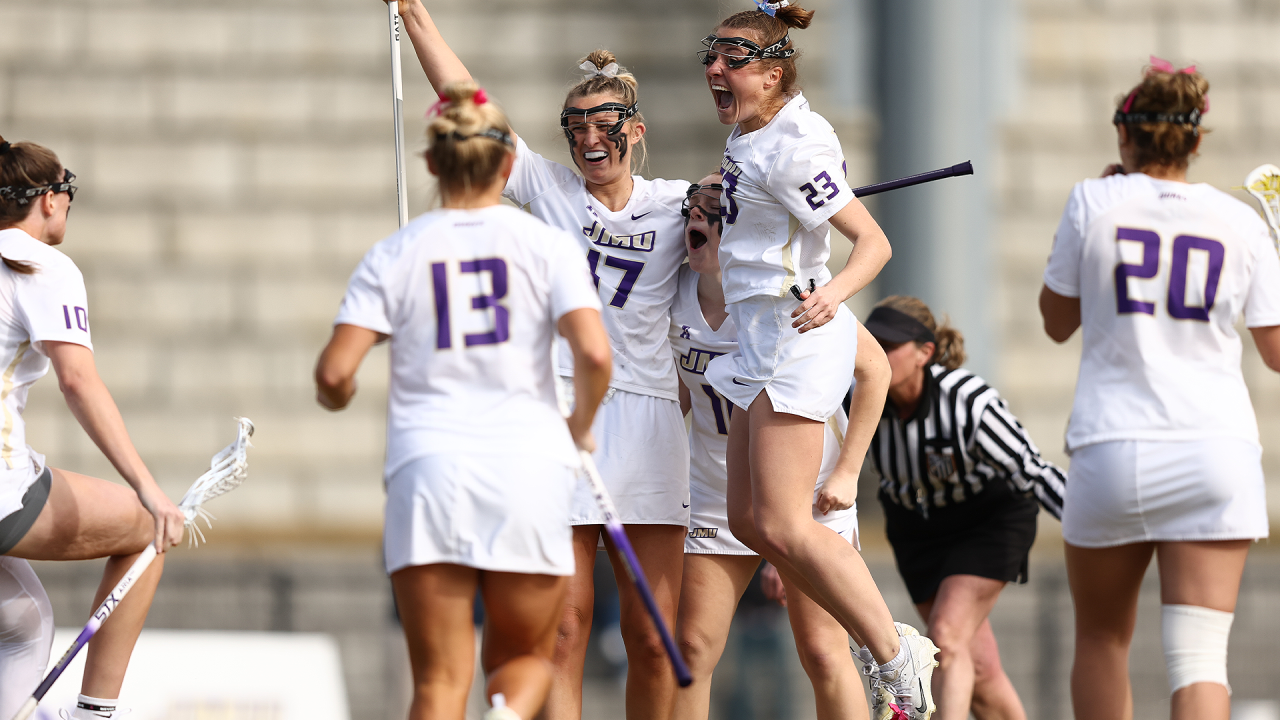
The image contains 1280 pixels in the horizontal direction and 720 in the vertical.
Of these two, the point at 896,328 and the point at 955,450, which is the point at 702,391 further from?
the point at 955,450

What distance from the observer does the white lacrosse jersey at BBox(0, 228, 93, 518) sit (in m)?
→ 4.30

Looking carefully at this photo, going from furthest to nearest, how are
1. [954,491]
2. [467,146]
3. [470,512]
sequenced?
[954,491] < [467,146] < [470,512]

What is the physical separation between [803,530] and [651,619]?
1.89 ft

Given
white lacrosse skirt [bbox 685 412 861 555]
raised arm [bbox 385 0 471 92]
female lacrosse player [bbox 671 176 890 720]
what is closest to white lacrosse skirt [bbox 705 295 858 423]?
female lacrosse player [bbox 671 176 890 720]

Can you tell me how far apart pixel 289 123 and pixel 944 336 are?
4.71 metres

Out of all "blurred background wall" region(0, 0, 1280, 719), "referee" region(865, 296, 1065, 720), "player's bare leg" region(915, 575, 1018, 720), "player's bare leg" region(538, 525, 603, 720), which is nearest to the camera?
"player's bare leg" region(538, 525, 603, 720)

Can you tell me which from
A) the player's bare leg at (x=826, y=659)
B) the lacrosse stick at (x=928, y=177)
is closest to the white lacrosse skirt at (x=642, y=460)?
the player's bare leg at (x=826, y=659)

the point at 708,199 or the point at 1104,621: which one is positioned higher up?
the point at 708,199

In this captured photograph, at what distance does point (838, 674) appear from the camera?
4664 mm

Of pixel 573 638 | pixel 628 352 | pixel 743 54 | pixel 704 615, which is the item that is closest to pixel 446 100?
pixel 743 54

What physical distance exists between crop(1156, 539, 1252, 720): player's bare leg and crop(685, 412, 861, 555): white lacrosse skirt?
100 cm

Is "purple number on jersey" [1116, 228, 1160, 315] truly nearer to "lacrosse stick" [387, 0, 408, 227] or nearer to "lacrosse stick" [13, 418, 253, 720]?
"lacrosse stick" [387, 0, 408, 227]

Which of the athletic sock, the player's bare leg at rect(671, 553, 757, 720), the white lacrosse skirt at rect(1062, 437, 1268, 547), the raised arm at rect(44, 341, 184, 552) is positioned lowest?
the athletic sock

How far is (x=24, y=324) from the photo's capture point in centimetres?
433
